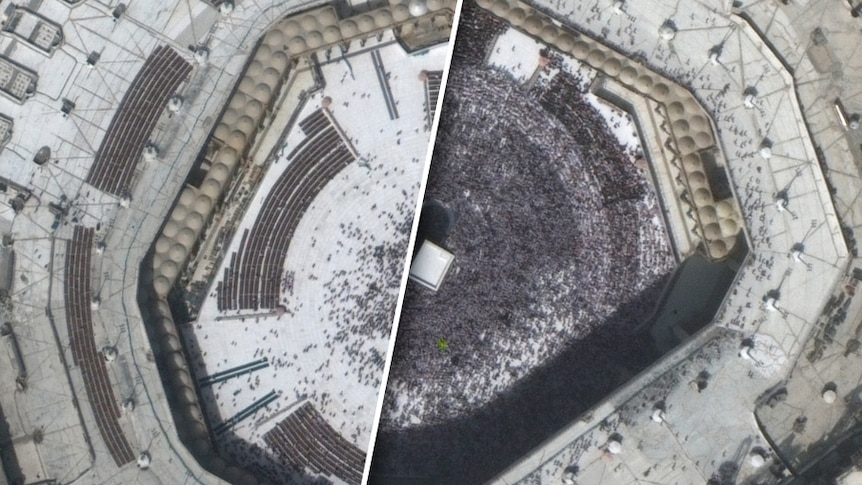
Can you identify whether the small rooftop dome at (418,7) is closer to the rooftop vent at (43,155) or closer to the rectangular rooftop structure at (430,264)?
the rectangular rooftop structure at (430,264)

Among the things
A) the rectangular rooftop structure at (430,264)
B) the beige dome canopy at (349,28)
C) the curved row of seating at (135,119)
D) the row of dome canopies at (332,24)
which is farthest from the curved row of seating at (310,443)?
the beige dome canopy at (349,28)

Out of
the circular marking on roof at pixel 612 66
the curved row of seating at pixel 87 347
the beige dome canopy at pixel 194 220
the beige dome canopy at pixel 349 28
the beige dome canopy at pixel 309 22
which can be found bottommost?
the curved row of seating at pixel 87 347

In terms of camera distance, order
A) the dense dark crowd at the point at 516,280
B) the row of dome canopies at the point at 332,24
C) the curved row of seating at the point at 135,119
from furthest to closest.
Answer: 1. the dense dark crowd at the point at 516,280
2. the row of dome canopies at the point at 332,24
3. the curved row of seating at the point at 135,119

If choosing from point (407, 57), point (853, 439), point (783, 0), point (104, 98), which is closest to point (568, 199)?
point (407, 57)

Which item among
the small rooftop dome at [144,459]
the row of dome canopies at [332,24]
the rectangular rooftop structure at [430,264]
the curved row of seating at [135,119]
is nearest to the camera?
the small rooftop dome at [144,459]

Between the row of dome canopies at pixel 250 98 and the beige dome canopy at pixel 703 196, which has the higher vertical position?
the beige dome canopy at pixel 703 196

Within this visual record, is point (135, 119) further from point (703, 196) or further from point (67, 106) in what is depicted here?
point (703, 196)

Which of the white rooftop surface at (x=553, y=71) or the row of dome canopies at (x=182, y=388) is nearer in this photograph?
the row of dome canopies at (x=182, y=388)

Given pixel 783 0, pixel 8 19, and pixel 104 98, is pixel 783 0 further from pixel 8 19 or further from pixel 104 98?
pixel 8 19

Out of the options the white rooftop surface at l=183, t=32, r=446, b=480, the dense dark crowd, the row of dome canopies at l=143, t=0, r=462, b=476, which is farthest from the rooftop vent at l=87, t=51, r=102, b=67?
the dense dark crowd
